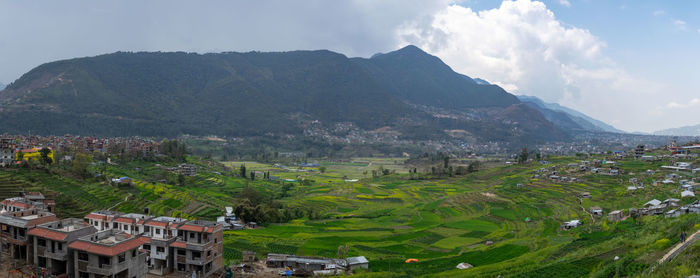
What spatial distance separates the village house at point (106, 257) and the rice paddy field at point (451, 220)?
9786mm

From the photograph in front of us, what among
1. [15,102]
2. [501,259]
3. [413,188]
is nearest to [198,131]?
[15,102]

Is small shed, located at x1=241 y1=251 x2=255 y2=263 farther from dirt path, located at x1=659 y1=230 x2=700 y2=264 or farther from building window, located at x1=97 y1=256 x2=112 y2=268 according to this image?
dirt path, located at x1=659 y1=230 x2=700 y2=264

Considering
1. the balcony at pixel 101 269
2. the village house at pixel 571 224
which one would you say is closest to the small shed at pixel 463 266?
the village house at pixel 571 224

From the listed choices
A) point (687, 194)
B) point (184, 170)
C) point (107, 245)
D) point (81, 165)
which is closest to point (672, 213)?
point (687, 194)

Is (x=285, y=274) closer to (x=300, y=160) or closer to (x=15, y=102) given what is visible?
(x=300, y=160)

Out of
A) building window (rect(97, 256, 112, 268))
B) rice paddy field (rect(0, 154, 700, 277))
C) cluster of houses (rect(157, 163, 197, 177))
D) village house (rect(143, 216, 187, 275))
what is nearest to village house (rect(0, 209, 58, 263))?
village house (rect(143, 216, 187, 275))

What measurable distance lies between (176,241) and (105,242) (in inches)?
Answer: 218

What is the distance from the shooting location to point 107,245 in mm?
25094

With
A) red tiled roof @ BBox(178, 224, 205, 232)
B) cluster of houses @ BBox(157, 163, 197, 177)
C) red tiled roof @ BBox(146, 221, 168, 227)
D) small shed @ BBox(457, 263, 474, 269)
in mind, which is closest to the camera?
red tiled roof @ BBox(178, 224, 205, 232)

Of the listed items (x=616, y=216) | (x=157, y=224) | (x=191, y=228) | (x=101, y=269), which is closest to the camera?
(x=101, y=269)

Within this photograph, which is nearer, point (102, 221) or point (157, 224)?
point (157, 224)

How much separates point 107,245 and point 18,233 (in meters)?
9.92

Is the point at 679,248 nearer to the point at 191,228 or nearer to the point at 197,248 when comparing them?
the point at 197,248

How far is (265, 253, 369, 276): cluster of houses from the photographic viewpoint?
32.9 m
